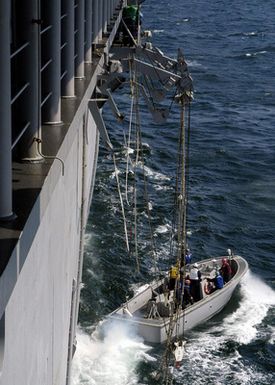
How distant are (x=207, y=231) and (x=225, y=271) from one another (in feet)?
16.4

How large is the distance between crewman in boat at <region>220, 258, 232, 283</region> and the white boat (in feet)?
0.89

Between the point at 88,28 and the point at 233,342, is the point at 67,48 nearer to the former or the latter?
the point at 88,28

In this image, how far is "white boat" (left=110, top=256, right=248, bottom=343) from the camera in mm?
27312

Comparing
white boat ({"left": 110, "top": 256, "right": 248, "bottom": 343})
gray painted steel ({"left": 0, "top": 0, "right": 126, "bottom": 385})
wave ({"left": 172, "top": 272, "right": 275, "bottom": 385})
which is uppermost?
gray painted steel ({"left": 0, "top": 0, "right": 126, "bottom": 385})

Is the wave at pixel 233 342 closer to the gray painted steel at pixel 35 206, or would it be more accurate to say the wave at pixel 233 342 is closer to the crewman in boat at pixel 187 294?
the crewman in boat at pixel 187 294

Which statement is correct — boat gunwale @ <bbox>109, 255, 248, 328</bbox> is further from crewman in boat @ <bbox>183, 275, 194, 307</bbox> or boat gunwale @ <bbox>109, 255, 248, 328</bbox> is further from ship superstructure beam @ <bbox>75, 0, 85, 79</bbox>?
ship superstructure beam @ <bbox>75, 0, 85, 79</bbox>

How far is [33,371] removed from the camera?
9922mm

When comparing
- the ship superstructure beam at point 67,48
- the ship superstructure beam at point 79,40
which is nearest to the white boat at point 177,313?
the ship superstructure beam at point 79,40

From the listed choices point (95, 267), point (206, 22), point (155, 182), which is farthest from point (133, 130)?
point (206, 22)

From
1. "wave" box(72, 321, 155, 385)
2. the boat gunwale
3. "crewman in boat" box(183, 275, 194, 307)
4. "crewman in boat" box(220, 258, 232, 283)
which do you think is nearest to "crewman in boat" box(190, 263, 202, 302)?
"crewman in boat" box(183, 275, 194, 307)

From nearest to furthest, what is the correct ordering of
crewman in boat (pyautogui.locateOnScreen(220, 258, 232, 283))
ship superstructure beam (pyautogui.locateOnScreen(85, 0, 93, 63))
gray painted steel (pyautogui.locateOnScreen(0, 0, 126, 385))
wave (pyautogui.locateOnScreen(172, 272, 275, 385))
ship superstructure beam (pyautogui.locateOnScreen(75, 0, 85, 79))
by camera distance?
gray painted steel (pyautogui.locateOnScreen(0, 0, 126, 385)) < ship superstructure beam (pyautogui.locateOnScreen(75, 0, 85, 79)) < ship superstructure beam (pyautogui.locateOnScreen(85, 0, 93, 63)) < wave (pyautogui.locateOnScreen(172, 272, 275, 385)) < crewman in boat (pyautogui.locateOnScreen(220, 258, 232, 283))

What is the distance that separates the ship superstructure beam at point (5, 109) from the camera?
267 inches

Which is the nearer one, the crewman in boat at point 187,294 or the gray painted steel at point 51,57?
the gray painted steel at point 51,57

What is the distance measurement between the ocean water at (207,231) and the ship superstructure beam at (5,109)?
16953mm
